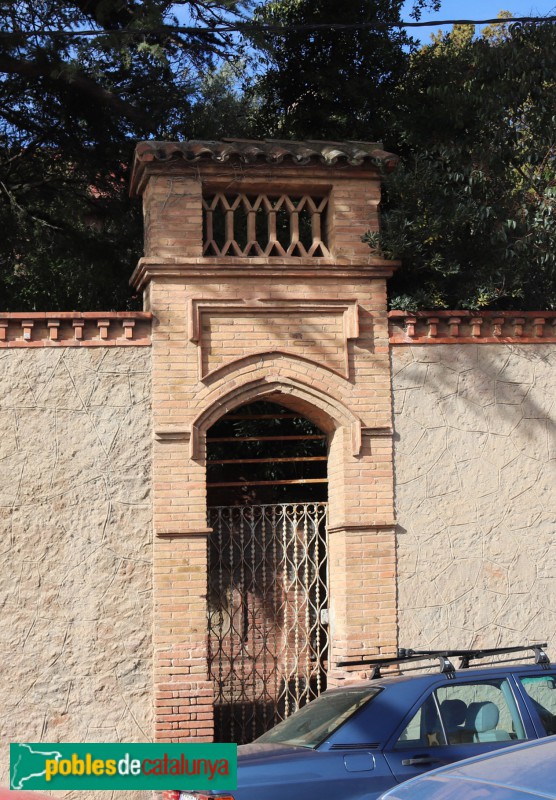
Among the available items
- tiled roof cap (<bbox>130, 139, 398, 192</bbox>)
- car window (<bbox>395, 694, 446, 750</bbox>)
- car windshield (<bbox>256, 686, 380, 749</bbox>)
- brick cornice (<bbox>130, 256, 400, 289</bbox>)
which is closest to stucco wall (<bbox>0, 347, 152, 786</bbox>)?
brick cornice (<bbox>130, 256, 400, 289</bbox>)

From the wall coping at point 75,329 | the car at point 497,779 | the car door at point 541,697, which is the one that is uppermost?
the wall coping at point 75,329

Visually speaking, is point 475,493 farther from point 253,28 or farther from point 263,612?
point 253,28

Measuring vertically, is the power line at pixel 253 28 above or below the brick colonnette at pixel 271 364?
above

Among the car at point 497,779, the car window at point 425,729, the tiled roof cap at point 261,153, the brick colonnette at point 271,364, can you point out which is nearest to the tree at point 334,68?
the tiled roof cap at point 261,153

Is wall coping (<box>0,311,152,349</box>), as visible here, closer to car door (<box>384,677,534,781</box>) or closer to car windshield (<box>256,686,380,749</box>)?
car windshield (<box>256,686,380,749</box>)

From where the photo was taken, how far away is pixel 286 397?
9.80 meters

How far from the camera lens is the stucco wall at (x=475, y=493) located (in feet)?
31.5

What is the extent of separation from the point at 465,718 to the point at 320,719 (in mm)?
860

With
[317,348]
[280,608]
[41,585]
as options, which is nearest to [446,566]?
[280,608]

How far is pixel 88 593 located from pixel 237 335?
2.66m

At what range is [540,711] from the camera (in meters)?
6.29

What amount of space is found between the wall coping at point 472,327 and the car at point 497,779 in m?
6.58

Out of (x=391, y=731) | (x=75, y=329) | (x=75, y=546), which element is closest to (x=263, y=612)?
(x=75, y=546)

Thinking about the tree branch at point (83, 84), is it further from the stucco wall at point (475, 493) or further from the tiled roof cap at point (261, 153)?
the stucco wall at point (475, 493)
